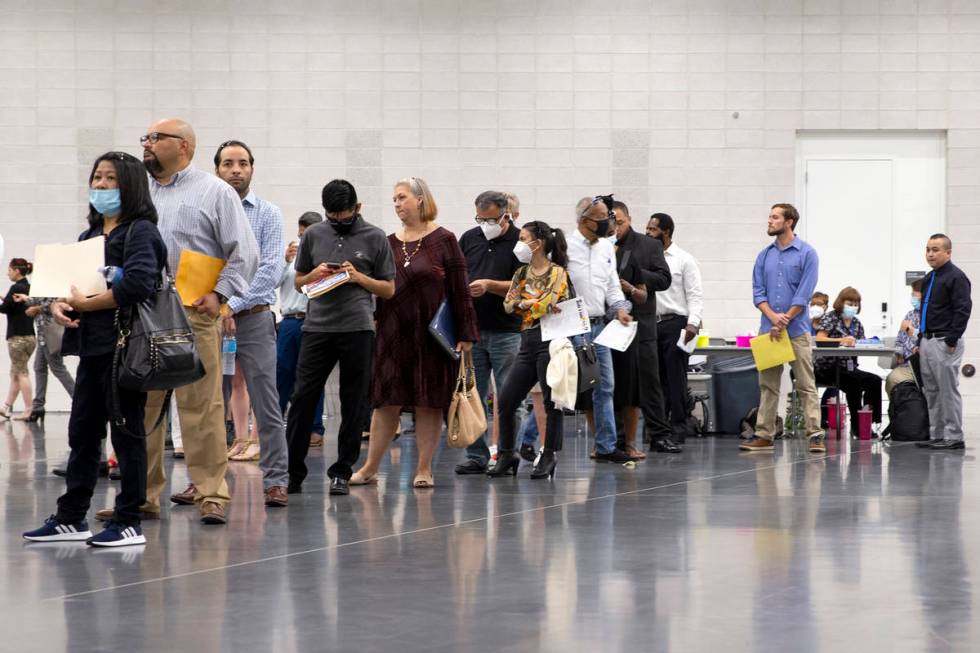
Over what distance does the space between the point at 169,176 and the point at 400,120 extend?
325 inches

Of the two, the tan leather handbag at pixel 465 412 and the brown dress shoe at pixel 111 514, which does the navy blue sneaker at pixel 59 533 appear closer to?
the brown dress shoe at pixel 111 514

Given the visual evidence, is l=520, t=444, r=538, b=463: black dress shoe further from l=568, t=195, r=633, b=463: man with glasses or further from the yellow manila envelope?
the yellow manila envelope

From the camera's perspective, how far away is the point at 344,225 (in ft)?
20.9

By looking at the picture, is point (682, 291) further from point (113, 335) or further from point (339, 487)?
point (113, 335)

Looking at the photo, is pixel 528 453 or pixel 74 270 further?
pixel 528 453

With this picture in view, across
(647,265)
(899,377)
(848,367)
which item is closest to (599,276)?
(647,265)

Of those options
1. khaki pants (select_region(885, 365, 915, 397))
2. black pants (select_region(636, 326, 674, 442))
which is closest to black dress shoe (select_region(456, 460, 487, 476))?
black pants (select_region(636, 326, 674, 442))

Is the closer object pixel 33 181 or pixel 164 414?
pixel 164 414

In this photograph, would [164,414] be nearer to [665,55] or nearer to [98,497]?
[98,497]

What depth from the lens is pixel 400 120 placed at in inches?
534

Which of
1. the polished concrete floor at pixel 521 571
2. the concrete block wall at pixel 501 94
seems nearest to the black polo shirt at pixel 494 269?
the polished concrete floor at pixel 521 571

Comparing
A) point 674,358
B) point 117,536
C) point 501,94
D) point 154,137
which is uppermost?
point 501,94

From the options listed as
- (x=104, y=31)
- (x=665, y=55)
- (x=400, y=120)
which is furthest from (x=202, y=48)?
(x=665, y=55)

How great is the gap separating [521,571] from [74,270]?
190cm
